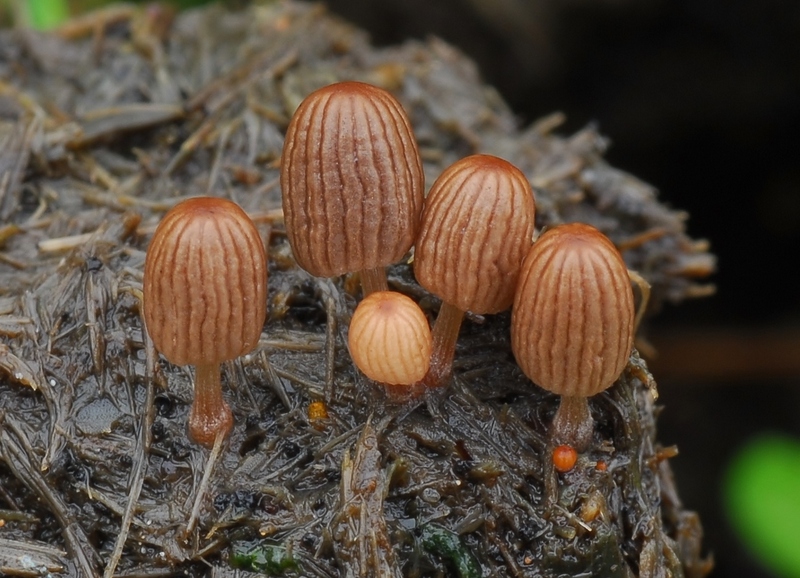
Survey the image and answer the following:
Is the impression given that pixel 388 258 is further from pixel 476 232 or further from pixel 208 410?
pixel 208 410

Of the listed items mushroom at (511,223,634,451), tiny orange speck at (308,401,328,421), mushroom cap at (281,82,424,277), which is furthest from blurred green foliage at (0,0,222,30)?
mushroom at (511,223,634,451)

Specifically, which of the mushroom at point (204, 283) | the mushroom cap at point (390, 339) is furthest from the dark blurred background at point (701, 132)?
the mushroom at point (204, 283)

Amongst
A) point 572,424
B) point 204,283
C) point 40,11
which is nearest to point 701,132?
point 572,424

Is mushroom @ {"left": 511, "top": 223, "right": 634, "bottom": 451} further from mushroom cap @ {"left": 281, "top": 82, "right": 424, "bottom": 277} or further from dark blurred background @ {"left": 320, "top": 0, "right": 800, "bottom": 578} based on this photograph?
dark blurred background @ {"left": 320, "top": 0, "right": 800, "bottom": 578}

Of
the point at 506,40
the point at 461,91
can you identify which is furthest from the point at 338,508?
the point at 506,40

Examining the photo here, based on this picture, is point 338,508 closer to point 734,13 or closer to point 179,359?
point 179,359

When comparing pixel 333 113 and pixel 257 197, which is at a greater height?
pixel 333 113
